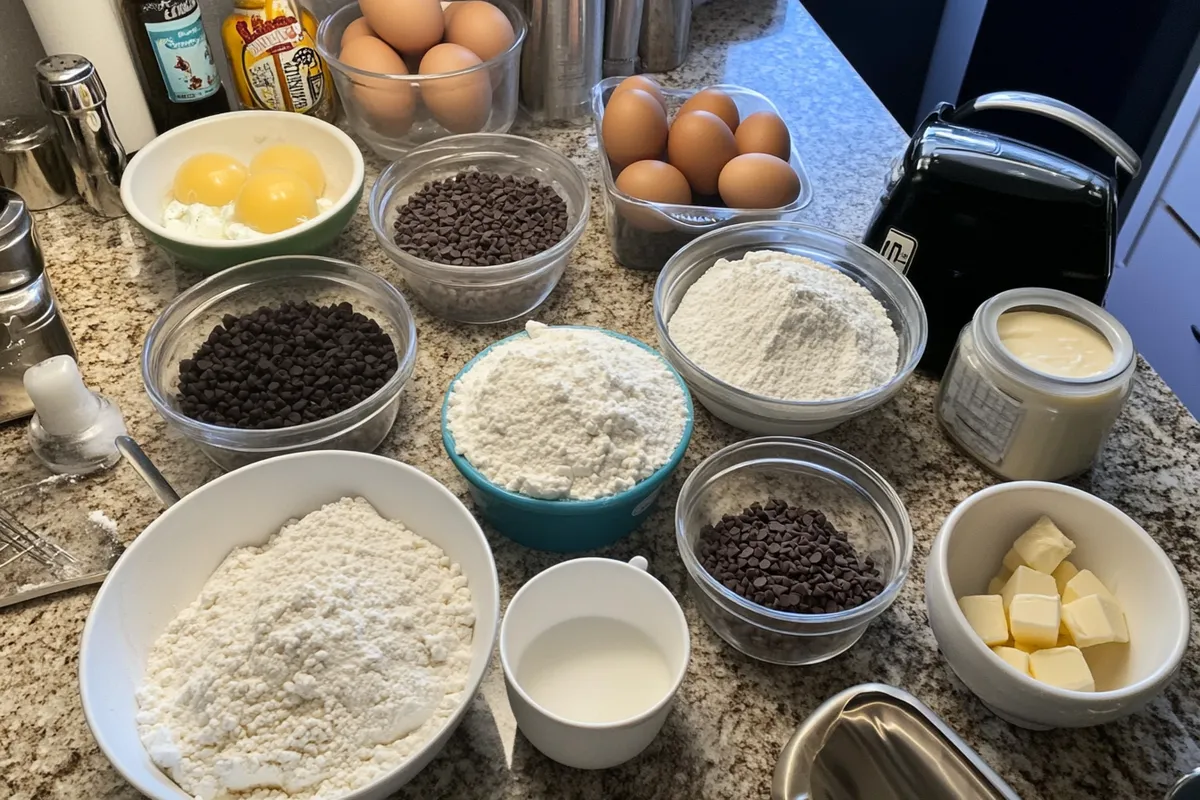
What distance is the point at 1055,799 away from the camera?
0.79 meters

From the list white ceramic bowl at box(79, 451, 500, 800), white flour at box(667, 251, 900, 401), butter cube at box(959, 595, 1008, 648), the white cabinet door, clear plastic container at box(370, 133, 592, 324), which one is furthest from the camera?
the white cabinet door

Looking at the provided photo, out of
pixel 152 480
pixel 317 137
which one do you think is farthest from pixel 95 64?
pixel 152 480

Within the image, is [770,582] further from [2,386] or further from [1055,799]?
[2,386]

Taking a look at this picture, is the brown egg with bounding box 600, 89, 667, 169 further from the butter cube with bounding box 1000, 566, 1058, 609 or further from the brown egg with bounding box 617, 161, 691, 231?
the butter cube with bounding box 1000, 566, 1058, 609

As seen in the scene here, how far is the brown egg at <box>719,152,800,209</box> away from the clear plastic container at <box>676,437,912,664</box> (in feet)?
1.25

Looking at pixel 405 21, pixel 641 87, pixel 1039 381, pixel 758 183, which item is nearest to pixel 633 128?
pixel 641 87

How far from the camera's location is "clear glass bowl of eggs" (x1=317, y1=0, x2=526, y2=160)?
131 cm

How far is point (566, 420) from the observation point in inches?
35.7

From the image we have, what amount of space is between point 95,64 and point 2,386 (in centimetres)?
51

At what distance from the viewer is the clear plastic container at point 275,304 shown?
37.0 inches

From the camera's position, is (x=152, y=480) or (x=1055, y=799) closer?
(x=1055, y=799)

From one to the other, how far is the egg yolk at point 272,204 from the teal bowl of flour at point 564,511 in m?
0.40

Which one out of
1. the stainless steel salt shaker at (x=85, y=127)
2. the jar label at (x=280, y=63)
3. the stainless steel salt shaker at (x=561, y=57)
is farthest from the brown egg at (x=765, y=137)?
the stainless steel salt shaker at (x=85, y=127)

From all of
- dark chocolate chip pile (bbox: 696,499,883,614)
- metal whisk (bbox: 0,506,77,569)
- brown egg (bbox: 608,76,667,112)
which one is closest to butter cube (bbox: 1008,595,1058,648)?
dark chocolate chip pile (bbox: 696,499,883,614)
